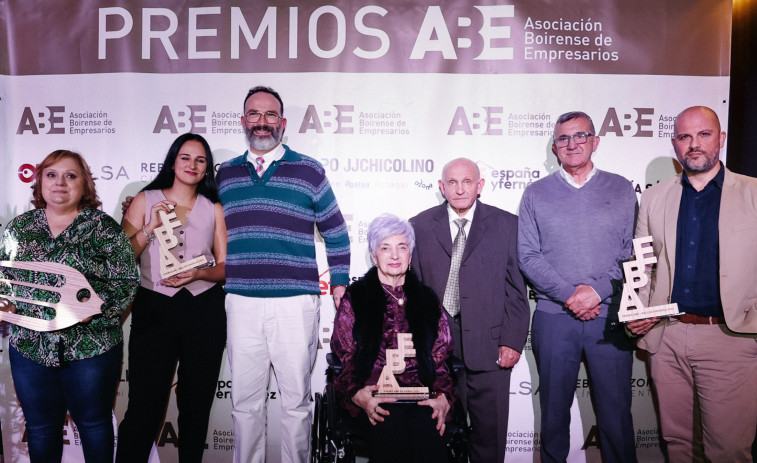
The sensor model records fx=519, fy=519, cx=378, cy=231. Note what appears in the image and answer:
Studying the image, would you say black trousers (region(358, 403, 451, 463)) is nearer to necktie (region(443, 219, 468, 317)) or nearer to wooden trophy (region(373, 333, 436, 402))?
wooden trophy (region(373, 333, 436, 402))

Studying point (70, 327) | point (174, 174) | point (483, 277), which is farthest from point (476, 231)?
point (70, 327)

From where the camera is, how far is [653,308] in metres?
2.85

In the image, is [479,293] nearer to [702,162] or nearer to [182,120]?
[702,162]

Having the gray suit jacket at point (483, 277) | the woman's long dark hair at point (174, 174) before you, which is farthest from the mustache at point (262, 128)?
the gray suit jacket at point (483, 277)

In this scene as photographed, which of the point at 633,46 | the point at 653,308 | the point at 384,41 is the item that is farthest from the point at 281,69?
the point at 653,308

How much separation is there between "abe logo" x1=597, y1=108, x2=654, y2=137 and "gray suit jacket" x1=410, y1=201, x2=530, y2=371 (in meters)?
1.12

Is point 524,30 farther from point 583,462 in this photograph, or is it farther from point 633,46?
point 583,462

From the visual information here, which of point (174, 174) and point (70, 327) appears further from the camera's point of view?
point (174, 174)

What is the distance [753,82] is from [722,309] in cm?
208

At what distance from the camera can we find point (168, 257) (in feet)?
9.92

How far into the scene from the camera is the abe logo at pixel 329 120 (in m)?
3.73

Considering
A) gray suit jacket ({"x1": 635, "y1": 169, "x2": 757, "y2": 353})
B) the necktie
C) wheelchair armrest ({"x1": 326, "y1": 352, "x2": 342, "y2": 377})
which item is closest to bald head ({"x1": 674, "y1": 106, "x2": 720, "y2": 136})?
gray suit jacket ({"x1": 635, "y1": 169, "x2": 757, "y2": 353})

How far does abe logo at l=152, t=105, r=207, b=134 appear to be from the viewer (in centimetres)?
375

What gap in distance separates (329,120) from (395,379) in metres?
1.94
